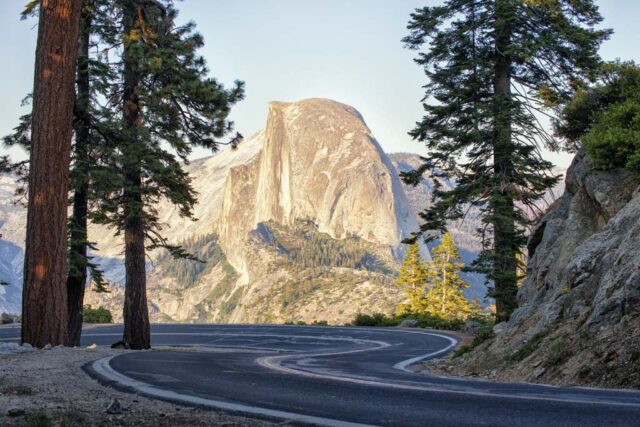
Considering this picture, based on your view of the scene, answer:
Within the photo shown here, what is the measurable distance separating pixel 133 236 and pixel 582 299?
13.2 m

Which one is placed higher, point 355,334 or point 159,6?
point 159,6

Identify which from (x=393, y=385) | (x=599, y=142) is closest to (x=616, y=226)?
(x=599, y=142)

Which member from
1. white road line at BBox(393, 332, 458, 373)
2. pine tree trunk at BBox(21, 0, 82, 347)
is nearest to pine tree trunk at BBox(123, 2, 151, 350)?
pine tree trunk at BBox(21, 0, 82, 347)

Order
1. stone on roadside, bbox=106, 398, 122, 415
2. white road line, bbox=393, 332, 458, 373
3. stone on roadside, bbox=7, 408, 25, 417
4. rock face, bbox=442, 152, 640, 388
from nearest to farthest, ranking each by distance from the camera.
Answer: stone on roadside, bbox=7, 408, 25, 417, stone on roadside, bbox=106, 398, 122, 415, rock face, bbox=442, 152, 640, 388, white road line, bbox=393, 332, 458, 373

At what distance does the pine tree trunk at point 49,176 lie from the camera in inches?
466

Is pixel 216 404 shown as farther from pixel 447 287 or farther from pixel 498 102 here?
pixel 447 287

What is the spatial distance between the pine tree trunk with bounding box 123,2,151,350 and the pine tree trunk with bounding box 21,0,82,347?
5.60 metres

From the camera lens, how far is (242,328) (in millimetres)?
34656

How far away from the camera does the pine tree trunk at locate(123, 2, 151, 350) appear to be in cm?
1809

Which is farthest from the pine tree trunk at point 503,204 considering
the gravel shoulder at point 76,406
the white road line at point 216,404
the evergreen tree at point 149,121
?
the gravel shoulder at point 76,406

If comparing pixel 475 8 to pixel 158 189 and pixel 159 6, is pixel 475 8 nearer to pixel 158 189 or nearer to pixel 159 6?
pixel 159 6

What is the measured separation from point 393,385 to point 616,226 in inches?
250

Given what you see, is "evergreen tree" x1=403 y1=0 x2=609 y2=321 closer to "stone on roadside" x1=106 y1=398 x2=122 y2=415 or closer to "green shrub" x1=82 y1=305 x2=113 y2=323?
"stone on roadside" x1=106 y1=398 x2=122 y2=415

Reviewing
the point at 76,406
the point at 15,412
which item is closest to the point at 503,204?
the point at 76,406
